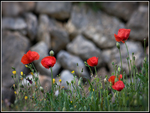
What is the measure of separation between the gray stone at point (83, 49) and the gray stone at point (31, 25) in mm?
573

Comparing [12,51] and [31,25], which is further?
[31,25]

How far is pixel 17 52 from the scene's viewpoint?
6.77ft

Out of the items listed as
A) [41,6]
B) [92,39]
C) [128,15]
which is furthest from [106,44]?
[41,6]

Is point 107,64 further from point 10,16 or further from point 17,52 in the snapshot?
point 10,16

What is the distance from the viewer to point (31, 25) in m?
2.30

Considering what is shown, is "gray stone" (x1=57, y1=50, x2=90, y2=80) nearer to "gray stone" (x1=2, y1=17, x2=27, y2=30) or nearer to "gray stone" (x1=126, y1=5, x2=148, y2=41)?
"gray stone" (x1=2, y1=17, x2=27, y2=30)

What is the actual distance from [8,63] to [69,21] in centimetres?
117

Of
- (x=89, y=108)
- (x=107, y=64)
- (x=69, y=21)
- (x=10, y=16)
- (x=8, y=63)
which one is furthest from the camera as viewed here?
(x=69, y=21)

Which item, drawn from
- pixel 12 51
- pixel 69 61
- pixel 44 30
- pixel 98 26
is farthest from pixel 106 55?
pixel 12 51

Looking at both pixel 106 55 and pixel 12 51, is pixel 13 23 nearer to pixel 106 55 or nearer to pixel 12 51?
pixel 12 51

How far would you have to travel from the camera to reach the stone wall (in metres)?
2.18

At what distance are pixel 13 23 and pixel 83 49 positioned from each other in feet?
3.54

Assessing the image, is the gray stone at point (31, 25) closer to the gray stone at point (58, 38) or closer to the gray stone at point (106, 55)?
the gray stone at point (58, 38)

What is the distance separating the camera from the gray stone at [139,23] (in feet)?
7.39
